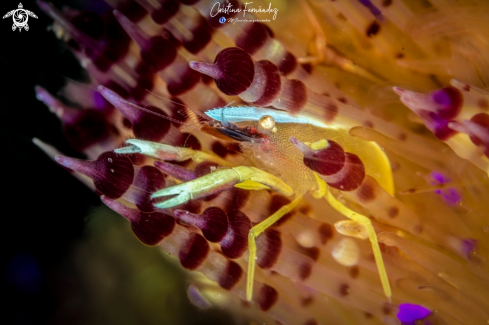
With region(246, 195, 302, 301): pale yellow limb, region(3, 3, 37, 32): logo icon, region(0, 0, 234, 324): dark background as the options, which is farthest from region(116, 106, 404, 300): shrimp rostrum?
region(3, 3, 37, 32): logo icon

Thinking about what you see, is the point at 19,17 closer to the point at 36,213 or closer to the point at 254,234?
the point at 36,213

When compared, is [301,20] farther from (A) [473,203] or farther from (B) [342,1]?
(A) [473,203]

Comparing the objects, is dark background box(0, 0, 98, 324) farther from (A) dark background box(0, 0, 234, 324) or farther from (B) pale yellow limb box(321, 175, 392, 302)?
(B) pale yellow limb box(321, 175, 392, 302)

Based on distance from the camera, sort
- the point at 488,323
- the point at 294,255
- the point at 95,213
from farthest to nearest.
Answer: the point at 95,213, the point at 294,255, the point at 488,323

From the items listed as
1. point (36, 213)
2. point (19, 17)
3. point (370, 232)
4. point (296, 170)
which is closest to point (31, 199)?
point (36, 213)

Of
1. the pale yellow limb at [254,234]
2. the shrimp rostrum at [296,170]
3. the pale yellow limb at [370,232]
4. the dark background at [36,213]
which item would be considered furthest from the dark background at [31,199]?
the pale yellow limb at [370,232]

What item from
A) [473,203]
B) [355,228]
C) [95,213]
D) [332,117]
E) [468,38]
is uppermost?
[468,38]

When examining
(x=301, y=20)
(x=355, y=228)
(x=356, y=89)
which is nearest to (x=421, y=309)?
(x=355, y=228)

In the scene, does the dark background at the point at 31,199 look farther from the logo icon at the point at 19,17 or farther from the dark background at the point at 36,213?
the logo icon at the point at 19,17
